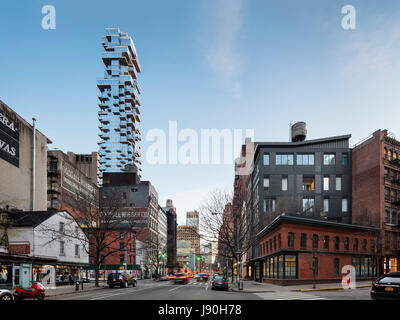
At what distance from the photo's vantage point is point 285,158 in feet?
218

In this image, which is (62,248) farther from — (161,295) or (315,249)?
(315,249)

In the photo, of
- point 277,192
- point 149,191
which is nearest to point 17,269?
point 277,192

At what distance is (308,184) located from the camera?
68250 mm

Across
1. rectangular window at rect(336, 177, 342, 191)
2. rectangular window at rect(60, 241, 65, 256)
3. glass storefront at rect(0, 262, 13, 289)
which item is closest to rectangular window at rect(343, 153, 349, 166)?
rectangular window at rect(336, 177, 342, 191)

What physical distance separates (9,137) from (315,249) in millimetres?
42708

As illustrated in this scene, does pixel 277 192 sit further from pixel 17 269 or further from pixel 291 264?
pixel 17 269

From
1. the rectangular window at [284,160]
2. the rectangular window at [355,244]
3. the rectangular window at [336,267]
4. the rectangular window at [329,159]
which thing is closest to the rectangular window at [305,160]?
the rectangular window at [284,160]

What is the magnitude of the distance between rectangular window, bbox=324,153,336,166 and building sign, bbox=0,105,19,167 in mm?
52834

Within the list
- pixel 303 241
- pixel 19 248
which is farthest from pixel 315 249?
pixel 19 248

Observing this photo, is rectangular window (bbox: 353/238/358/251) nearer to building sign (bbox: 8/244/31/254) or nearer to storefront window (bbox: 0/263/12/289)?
building sign (bbox: 8/244/31/254)

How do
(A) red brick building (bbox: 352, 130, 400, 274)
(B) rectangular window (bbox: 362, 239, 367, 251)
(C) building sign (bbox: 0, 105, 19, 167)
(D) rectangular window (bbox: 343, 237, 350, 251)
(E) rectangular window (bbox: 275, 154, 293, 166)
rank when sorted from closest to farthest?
(D) rectangular window (bbox: 343, 237, 350, 251) < (B) rectangular window (bbox: 362, 239, 367, 251) < (C) building sign (bbox: 0, 105, 19, 167) < (A) red brick building (bbox: 352, 130, 400, 274) < (E) rectangular window (bbox: 275, 154, 293, 166)

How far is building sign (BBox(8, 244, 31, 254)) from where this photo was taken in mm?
34656

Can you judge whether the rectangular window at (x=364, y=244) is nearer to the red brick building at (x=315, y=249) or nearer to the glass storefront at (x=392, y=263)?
the red brick building at (x=315, y=249)
